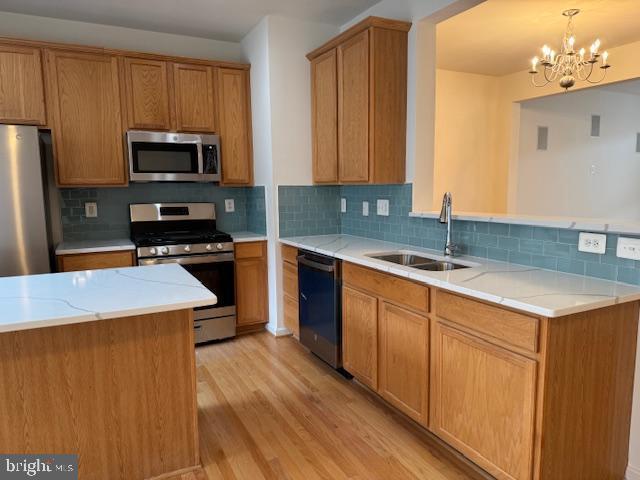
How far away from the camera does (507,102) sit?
527cm

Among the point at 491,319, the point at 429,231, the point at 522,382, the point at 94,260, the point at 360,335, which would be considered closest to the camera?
the point at 522,382

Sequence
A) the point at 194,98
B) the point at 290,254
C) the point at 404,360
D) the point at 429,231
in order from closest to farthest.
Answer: the point at 404,360
the point at 429,231
the point at 290,254
the point at 194,98

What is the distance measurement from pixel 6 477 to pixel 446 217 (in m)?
2.35

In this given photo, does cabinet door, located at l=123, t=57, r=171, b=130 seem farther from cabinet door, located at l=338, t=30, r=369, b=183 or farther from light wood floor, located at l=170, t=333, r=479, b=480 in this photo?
light wood floor, located at l=170, t=333, r=479, b=480

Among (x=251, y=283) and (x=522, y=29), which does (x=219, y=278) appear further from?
(x=522, y=29)

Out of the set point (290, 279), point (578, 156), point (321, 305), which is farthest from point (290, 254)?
point (578, 156)

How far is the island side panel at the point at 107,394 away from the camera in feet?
5.41

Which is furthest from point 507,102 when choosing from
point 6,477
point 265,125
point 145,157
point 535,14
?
point 6,477

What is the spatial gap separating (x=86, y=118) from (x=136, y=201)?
2.61 ft

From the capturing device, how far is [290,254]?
3.52 metres

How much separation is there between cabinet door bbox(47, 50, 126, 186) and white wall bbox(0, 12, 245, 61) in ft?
1.14

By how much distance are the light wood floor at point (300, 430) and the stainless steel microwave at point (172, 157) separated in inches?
61.4

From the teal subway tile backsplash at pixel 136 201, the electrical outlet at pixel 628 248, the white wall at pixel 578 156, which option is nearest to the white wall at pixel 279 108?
the teal subway tile backsplash at pixel 136 201

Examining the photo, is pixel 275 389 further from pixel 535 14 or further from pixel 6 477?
pixel 535 14
